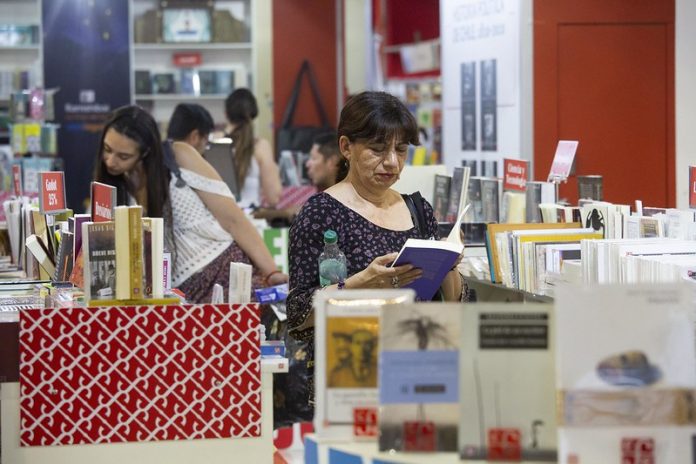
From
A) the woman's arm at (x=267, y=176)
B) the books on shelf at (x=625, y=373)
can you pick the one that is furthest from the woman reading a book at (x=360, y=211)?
the woman's arm at (x=267, y=176)

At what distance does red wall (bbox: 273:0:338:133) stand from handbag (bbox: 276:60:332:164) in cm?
7

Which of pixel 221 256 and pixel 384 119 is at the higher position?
pixel 384 119

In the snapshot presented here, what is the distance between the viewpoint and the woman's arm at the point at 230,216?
215 inches

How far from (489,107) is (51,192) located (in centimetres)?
412

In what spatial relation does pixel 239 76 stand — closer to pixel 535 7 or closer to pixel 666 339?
pixel 535 7

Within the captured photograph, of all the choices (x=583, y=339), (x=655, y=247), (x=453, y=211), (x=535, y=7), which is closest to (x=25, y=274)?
(x=453, y=211)

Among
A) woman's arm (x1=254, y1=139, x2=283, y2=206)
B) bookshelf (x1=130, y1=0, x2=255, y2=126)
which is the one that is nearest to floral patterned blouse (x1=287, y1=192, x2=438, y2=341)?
woman's arm (x1=254, y1=139, x2=283, y2=206)

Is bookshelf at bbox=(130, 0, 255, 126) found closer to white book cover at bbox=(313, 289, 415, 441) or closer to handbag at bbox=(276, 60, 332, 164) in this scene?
handbag at bbox=(276, 60, 332, 164)

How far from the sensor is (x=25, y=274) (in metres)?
5.43

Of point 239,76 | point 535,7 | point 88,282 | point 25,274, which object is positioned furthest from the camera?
point 239,76

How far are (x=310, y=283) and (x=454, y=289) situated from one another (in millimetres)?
466


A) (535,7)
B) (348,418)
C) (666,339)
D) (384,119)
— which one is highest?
(535,7)

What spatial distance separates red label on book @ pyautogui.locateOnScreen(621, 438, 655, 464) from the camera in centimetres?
250

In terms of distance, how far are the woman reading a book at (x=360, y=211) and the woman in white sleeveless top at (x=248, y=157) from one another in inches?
187
